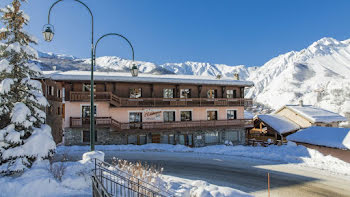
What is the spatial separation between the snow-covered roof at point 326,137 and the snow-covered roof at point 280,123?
9210mm

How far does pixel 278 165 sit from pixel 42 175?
16.0 meters

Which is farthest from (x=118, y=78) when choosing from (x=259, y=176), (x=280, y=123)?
(x=280, y=123)

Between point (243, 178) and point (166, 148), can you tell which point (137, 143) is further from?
point (243, 178)

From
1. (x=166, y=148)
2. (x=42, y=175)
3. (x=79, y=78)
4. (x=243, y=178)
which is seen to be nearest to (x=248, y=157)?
(x=243, y=178)

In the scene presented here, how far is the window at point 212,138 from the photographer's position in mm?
28047

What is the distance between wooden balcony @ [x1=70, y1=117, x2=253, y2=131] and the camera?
74.0 ft

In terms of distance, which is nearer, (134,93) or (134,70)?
(134,70)

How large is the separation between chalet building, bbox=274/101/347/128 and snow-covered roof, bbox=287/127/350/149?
11.6 meters

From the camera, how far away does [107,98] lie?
76.3ft

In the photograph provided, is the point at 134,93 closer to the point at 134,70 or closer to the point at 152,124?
the point at 152,124

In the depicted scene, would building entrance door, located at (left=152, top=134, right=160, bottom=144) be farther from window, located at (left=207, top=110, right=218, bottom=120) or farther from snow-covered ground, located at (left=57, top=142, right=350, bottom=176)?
window, located at (left=207, top=110, right=218, bottom=120)

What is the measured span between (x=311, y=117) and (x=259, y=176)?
27899mm

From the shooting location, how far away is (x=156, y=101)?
26234mm

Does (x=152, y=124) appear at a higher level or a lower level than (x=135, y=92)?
lower
